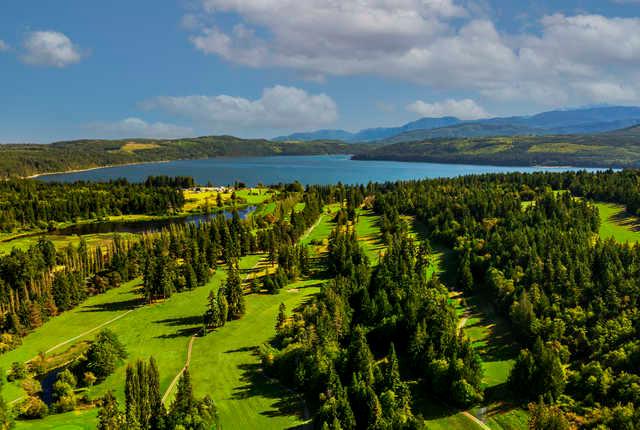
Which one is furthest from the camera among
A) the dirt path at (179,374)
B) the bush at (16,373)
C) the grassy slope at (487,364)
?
the bush at (16,373)

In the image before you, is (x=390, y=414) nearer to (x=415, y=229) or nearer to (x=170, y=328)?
(x=170, y=328)

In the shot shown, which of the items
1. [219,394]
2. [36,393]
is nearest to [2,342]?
[36,393]

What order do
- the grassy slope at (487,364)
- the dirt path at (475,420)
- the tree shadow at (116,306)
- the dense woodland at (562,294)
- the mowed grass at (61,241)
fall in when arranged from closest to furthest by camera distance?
the dirt path at (475,420)
the grassy slope at (487,364)
the dense woodland at (562,294)
the tree shadow at (116,306)
the mowed grass at (61,241)

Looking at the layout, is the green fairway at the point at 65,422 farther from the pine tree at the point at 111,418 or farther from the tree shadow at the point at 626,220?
the tree shadow at the point at 626,220

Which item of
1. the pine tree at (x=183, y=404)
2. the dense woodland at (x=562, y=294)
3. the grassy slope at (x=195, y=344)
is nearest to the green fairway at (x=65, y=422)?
the grassy slope at (x=195, y=344)

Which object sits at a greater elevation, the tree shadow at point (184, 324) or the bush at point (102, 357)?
the bush at point (102, 357)

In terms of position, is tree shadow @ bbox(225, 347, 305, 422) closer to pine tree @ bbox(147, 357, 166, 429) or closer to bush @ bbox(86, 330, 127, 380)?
pine tree @ bbox(147, 357, 166, 429)

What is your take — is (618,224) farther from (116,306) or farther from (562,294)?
(116,306)

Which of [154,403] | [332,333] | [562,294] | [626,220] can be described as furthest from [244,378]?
[626,220]
